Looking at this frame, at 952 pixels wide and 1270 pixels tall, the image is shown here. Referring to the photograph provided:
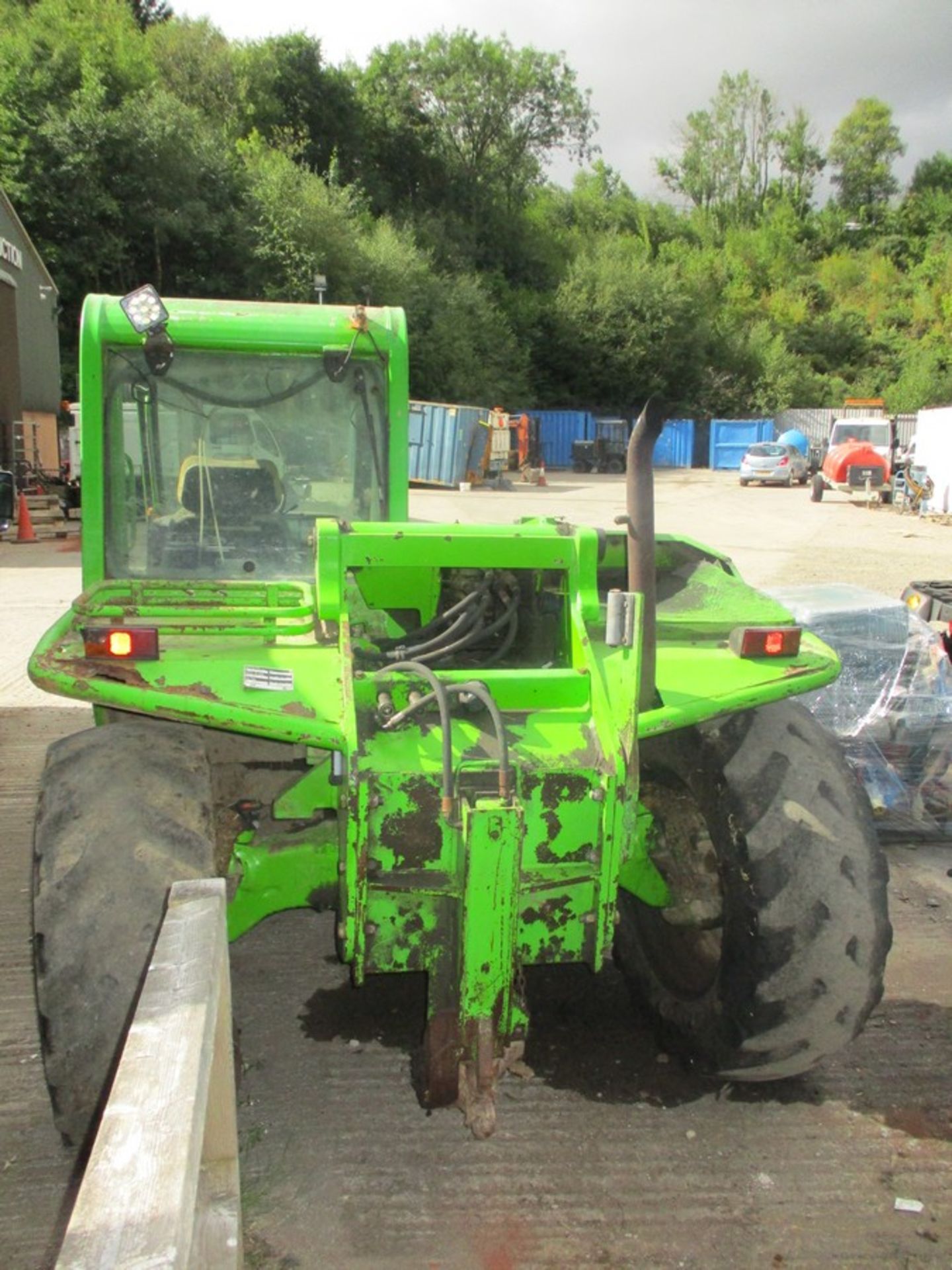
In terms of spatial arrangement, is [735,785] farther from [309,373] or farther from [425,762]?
[309,373]

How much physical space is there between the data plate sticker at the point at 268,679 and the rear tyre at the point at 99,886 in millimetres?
318

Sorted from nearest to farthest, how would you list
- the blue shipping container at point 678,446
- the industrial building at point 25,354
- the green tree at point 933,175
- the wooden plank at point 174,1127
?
the wooden plank at point 174,1127 → the industrial building at point 25,354 → the blue shipping container at point 678,446 → the green tree at point 933,175

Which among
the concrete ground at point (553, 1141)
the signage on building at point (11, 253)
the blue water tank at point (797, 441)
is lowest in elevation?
the concrete ground at point (553, 1141)

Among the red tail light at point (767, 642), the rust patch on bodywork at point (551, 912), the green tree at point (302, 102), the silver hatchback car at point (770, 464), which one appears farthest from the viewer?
the green tree at point (302, 102)

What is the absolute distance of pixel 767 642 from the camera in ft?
10.3

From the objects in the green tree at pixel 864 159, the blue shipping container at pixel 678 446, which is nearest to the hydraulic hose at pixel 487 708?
the blue shipping container at pixel 678 446

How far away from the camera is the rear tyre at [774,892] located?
286 centimetres

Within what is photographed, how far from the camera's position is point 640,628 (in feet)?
8.73

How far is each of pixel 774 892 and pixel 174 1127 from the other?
1899mm

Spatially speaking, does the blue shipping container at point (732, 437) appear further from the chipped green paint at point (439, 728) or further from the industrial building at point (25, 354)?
the chipped green paint at point (439, 728)

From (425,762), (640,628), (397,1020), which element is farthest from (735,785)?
(397,1020)

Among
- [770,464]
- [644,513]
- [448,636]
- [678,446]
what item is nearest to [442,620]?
[448,636]

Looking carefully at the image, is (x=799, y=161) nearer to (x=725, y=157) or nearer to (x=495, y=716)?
(x=725, y=157)

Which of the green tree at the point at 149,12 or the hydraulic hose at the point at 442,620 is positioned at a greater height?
the green tree at the point at 149,12
